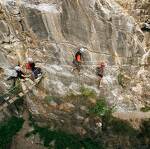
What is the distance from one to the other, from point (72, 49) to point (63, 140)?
626cm

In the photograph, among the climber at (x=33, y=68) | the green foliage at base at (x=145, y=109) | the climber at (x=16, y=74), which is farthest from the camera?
the green foliage at base at (x=145, y=109)

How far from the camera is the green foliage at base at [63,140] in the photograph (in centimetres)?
2998

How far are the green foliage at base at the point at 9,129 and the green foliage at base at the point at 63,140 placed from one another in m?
0.98

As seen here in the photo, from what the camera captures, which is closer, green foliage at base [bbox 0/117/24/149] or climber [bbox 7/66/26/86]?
green foliage at base [bbox 0/117/24/149]

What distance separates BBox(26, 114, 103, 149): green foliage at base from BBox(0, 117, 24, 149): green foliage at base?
0.98 meters

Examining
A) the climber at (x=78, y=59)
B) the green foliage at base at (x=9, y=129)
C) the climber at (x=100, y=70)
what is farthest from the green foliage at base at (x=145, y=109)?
the green foliage at base at (x=9, y=129)

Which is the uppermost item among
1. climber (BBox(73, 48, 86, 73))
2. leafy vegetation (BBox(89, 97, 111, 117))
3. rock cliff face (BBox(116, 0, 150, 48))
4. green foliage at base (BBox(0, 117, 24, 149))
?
rock cliff face (BBox(116, 0, 150, 48))

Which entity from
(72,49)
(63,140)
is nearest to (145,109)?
(63,140)

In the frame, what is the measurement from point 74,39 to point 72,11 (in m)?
2.16

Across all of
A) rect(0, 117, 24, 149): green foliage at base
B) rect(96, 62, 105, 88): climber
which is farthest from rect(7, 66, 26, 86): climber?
rect(96, 62, 105, 88): climber

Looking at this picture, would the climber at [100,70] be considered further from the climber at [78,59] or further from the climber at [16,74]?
the climber at [16,74]

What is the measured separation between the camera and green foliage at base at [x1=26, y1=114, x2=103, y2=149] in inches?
1180

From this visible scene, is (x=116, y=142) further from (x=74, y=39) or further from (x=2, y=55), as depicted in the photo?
(x=2, y=55)

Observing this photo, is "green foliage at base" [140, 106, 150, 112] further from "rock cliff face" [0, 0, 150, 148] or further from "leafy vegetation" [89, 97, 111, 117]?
"leafy vegetation" [89, 97, 111, 117]
